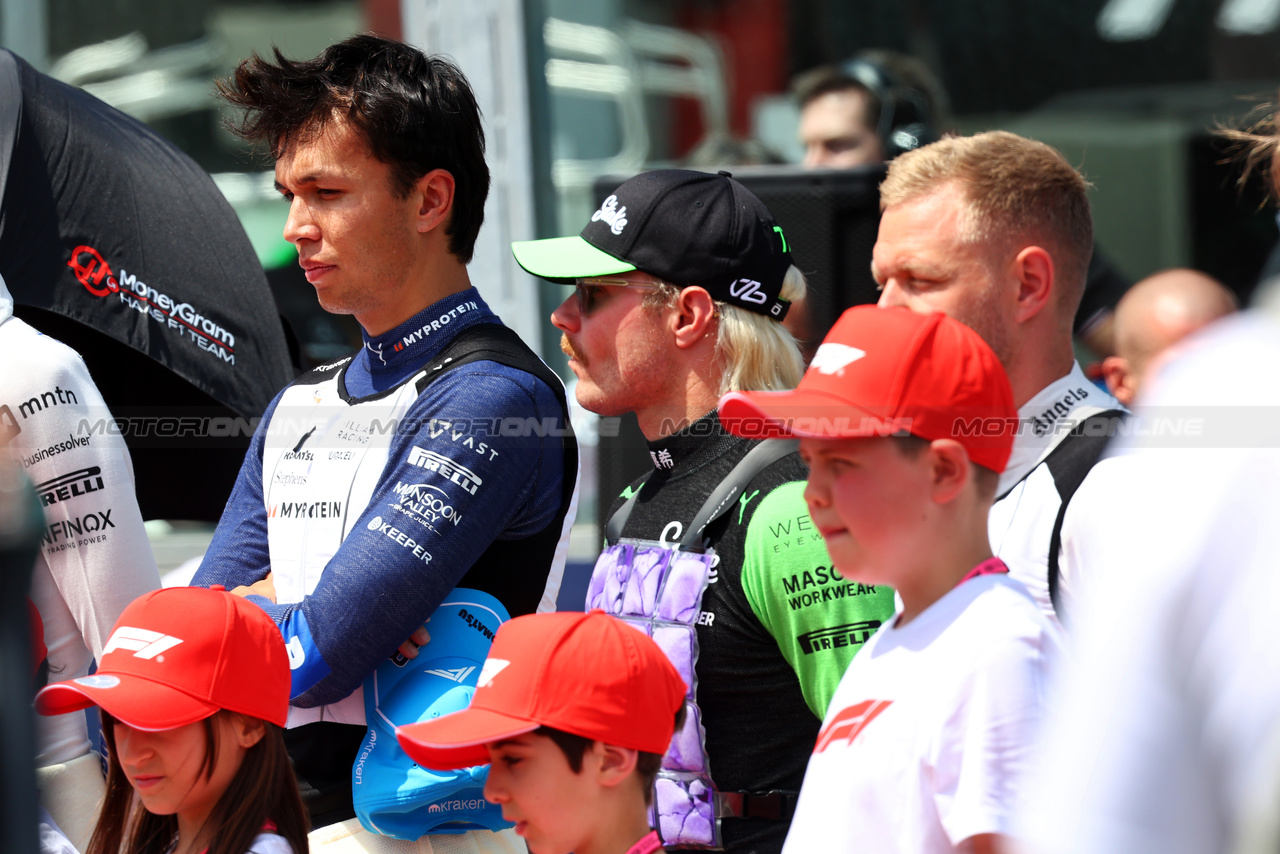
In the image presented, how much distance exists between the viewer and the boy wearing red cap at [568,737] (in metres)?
1.81

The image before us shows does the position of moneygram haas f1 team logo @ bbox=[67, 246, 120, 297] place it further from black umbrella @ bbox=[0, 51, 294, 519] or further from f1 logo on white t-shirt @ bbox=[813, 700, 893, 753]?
f1 logo on white t-shirt @ bbox=[813, 700, 893, 753]

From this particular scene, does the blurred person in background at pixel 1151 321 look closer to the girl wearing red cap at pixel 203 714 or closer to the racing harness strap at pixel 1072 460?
the racing harness strap at pixel 1072 460

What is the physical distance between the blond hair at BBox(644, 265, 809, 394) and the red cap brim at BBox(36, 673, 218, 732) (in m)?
1.00

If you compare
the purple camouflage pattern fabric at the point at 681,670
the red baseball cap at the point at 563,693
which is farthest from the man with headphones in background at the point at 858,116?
the red baseball cap at the point at 563,693

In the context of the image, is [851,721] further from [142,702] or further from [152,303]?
[152,303]

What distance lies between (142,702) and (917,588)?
1109 mm

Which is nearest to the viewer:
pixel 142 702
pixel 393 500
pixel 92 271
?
pixel 142 702

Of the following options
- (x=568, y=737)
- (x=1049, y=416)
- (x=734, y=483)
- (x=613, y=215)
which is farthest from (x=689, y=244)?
(x=568, y=737)

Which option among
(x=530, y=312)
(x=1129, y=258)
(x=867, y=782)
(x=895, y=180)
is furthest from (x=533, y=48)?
(x=867, y=782)

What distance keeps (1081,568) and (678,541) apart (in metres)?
0.62

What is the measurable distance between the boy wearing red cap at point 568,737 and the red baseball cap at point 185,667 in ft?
0.96

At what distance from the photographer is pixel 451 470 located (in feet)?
6.91

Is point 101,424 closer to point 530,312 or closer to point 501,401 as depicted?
point 501,401

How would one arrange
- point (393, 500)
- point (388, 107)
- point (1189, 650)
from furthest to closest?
point (388, 107) < point (393, 500) < point (1189, 650)
